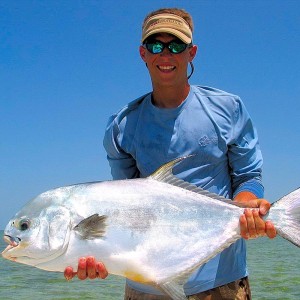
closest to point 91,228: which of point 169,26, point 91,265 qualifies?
point 91,265

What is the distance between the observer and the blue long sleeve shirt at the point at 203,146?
3.65m

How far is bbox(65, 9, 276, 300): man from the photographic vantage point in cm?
363

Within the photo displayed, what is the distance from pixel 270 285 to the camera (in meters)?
12.8

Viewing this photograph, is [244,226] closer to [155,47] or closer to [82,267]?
[82,267]

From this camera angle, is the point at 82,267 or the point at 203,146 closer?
the point at 82,267

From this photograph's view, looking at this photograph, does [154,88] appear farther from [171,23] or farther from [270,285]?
[270,285]

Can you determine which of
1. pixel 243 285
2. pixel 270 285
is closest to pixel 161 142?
pixel 243 285

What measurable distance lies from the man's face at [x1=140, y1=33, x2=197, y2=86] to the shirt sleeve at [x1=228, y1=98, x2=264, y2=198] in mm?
466

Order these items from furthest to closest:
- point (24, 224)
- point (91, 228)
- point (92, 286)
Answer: point (92, 286), point (24, 224), point (91, 228)

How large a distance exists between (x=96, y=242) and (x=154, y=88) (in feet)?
4.35

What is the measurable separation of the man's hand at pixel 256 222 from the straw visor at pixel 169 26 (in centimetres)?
125

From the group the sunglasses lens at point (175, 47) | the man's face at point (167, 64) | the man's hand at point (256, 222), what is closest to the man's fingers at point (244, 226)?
the man's hand at point (256, 222)

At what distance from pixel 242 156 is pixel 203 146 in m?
0.29

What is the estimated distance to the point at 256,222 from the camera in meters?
3.16
